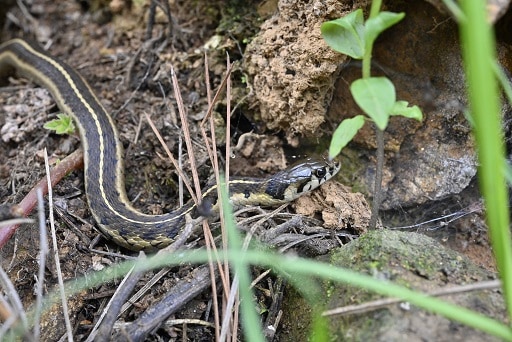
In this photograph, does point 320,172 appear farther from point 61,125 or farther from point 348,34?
point 61,125

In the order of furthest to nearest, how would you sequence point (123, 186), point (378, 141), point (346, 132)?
point (123, 186)
point (378, 141)
point (346, 132)

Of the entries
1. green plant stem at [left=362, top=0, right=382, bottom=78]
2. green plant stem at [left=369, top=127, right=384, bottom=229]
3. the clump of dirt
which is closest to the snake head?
A: the clump of dirt

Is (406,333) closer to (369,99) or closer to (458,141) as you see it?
(369,99)

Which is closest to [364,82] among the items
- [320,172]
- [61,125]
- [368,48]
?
[368,48]

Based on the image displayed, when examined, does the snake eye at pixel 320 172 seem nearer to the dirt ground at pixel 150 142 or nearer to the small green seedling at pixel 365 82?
the dirt ground at pixel 150 142

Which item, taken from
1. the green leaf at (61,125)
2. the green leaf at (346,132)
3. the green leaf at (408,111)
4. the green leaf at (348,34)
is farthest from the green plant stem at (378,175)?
the green leaf at (61,125)

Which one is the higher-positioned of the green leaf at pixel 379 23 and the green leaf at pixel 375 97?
the green leaf at pixel 379 23

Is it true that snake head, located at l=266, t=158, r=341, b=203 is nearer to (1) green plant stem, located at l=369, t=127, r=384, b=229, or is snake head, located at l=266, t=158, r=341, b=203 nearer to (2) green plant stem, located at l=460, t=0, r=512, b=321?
(1) green plant stem, located at l=369, t=127, r=384, b=229
